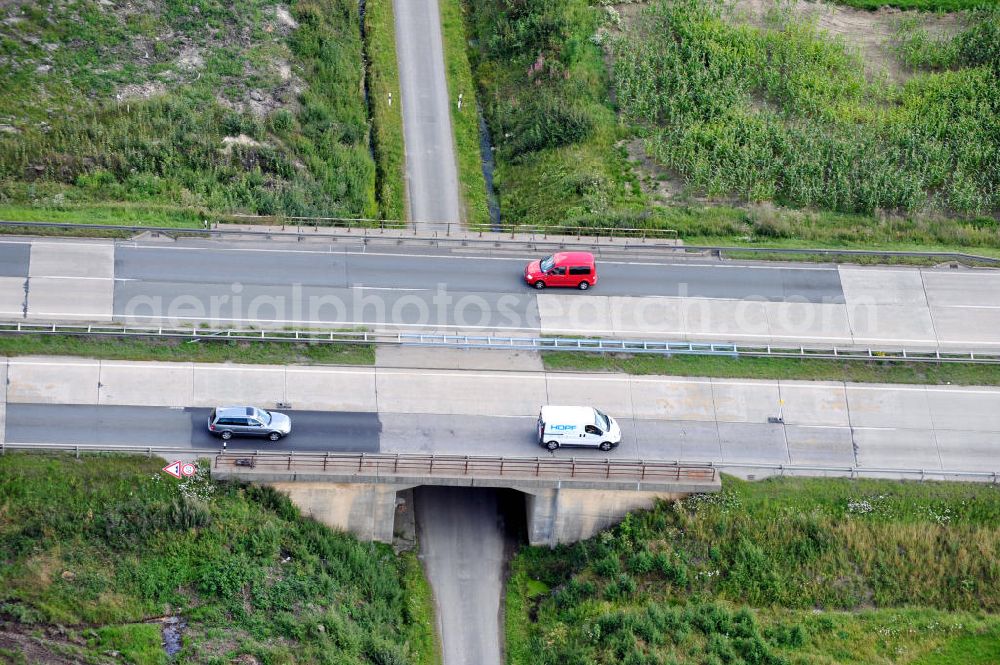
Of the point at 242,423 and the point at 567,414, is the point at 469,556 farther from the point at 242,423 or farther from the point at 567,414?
the point at 242,423

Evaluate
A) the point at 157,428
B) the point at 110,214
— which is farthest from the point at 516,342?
the point at 110,214

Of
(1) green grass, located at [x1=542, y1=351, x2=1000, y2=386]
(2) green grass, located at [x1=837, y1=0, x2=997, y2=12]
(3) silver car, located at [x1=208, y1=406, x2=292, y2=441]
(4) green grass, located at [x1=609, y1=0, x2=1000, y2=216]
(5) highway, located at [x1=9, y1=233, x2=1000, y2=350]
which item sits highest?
(2) green grass, located at [x1=837, y1=0, x2=997, y2=12]

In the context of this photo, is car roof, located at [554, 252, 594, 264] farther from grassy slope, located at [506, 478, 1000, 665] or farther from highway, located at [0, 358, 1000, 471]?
grassy slope, located at [506, 478, 1000, 665]

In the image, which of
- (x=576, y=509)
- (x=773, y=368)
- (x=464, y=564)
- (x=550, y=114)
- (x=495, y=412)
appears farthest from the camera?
(x=550, y=114)

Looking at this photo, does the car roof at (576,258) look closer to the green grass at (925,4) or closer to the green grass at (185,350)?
the green grass at (185,350)

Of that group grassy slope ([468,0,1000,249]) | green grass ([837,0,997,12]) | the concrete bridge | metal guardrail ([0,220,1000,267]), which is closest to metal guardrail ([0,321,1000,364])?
metal guardrail ([0,220,1000,267])
